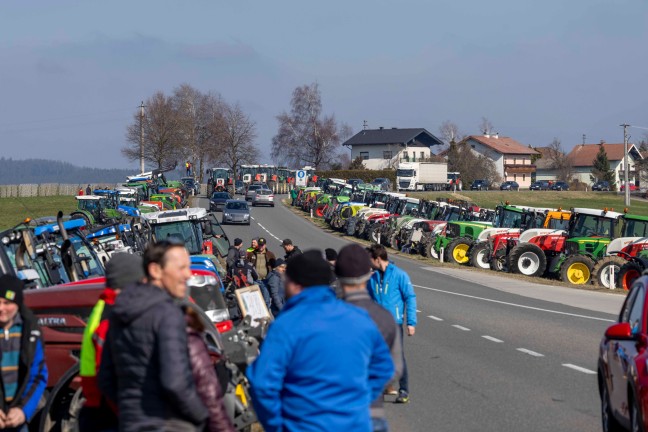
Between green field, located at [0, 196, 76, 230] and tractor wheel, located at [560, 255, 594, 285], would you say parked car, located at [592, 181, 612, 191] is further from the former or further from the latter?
tractor wheel, located at [560, 255, 594, 285]

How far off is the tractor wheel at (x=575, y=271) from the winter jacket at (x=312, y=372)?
89.1 feet

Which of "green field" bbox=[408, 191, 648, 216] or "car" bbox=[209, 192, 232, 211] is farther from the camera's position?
"green field" bbox=[408, 191, 648, 216]

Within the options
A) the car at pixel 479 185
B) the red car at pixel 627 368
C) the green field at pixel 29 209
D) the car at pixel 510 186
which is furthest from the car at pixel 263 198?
the red car at pixel 627 368

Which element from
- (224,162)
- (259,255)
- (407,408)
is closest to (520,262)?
(259,255)

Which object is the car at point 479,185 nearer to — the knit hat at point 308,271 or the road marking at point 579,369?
the road marking at point 579,369

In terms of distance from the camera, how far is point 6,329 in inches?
281

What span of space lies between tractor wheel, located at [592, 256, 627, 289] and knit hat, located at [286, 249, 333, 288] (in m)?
25.5

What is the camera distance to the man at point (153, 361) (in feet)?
17.9

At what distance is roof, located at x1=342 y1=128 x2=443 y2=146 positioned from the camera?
142 m

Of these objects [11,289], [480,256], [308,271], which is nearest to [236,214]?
[480,256]

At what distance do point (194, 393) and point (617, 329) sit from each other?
4555 mm

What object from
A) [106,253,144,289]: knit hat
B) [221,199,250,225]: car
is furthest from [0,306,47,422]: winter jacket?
[221,199,250,225]: car

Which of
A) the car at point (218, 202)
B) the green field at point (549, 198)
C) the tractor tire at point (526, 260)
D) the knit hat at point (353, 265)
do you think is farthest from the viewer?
the green field at point (549, 198)

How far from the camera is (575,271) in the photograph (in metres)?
32.0
